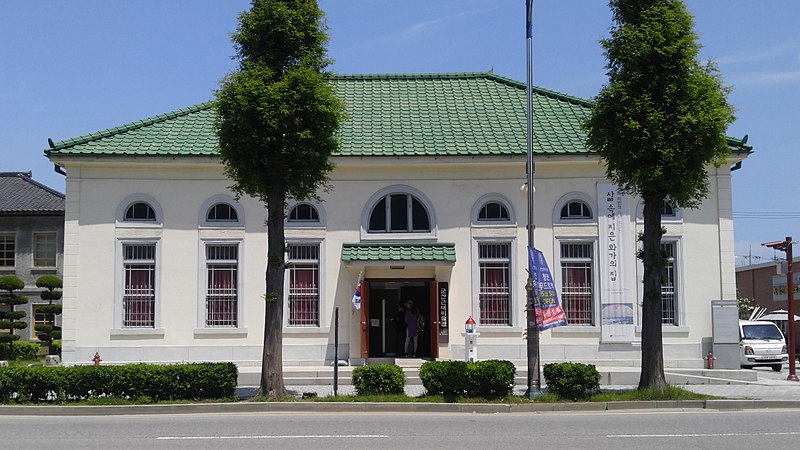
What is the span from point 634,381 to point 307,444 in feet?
40.3

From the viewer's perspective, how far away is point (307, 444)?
11891mm

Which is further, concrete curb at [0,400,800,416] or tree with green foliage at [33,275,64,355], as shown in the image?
tree with green foliage at [33,275,64,355]

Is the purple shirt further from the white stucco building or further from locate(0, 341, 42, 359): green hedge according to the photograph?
locate(0, 341, 42, 359): green hedge

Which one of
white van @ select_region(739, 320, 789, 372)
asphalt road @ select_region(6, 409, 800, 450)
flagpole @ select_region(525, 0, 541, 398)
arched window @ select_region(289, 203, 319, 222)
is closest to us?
asphalt road @ select_region(6, 409, 800, 450)

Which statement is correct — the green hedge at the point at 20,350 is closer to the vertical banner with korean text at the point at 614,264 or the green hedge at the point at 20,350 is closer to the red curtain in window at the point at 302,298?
A: the red curtain in window at the point at 302,298

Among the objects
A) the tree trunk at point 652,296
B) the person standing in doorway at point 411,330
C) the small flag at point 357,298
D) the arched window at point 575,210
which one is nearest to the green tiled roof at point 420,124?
the arched window at point 575,210

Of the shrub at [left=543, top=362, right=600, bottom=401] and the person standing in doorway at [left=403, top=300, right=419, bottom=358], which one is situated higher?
the person standing in doorway at [left=403, top=300, right=419, bottom=358]

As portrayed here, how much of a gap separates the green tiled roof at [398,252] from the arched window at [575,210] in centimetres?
351

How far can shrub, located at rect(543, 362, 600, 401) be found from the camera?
55.7ft

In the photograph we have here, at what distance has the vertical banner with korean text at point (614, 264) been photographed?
973 inches

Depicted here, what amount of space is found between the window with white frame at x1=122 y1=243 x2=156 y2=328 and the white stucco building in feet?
0.14

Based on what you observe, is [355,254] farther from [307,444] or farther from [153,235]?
[307,444]

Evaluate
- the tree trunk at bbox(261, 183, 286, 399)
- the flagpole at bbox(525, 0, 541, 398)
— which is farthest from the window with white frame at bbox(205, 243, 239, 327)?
the flagpole at bbox(525, 0, 541, 398)

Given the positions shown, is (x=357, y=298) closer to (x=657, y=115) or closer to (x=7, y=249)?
(x=657, y=115)
